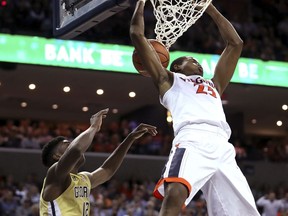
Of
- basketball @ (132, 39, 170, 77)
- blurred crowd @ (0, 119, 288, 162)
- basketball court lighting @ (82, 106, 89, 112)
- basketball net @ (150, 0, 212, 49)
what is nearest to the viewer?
basketball @ (132, 39, 170, 77)

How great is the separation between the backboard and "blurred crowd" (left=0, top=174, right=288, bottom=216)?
522cm

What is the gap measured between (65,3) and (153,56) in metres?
1.40

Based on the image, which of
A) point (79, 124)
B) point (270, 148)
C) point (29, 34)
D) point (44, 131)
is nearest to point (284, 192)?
point (270, 148)

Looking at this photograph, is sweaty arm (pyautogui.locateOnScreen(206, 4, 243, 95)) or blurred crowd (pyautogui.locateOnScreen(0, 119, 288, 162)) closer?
sweaty arm (pyautogui.locateOnScreen(206, 4, 243, 95))

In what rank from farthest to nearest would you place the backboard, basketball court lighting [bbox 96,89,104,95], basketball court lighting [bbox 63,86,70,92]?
basketball court lighting [bbox 96,89,104,95] < basketball court lighting [bbox 63,86,70,92] < the backboard

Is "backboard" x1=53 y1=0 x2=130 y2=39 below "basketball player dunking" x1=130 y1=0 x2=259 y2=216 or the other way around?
the other way around

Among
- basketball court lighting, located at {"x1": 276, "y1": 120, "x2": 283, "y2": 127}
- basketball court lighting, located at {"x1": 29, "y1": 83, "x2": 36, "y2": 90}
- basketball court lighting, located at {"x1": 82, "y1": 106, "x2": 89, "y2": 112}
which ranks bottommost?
basketball court lighting, located at {"x1": 276, "y1": 120, "x2": 283, "y2": 127}

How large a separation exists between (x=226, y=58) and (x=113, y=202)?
7.48 meters

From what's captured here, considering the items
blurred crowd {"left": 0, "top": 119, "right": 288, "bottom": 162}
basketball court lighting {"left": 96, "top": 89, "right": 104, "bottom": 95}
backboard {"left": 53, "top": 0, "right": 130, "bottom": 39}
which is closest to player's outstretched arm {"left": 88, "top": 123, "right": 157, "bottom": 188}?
backboard {"left": 53, "top": 0, "right": 130, "bottom": 39}

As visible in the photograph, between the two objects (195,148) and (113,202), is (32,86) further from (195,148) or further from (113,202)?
(195,148)

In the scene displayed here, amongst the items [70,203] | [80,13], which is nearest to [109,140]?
[80,13]

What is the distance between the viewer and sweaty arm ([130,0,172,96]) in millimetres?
4750

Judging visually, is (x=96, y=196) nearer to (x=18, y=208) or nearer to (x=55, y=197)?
(x=18, y=208)

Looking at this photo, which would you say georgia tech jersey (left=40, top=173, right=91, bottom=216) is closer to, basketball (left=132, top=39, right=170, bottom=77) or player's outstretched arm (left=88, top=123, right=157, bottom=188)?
player's outstretched arm (left=88, top=123, right=157, bottom=188)
